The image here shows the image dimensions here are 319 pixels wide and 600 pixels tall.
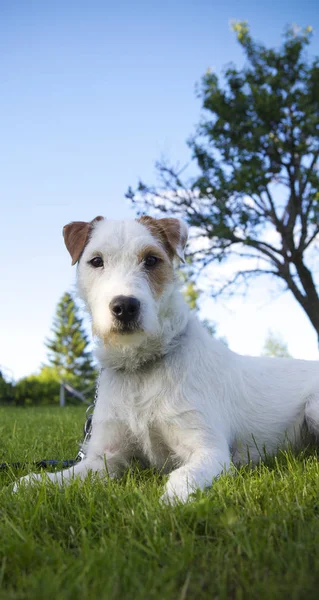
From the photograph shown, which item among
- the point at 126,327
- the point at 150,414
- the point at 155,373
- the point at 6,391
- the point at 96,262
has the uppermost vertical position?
the point at 6,391

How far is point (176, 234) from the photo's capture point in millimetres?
4102

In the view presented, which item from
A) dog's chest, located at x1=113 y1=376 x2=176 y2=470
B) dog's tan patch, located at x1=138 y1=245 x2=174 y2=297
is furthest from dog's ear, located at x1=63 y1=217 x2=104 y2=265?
dog's chest, located at x1=113 y1=376 x2=176 y2=470

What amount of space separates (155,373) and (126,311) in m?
0.65

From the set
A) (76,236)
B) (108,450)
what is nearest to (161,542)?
(108,450)

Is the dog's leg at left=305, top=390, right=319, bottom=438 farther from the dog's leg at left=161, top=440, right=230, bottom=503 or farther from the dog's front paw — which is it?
the dog's front paw

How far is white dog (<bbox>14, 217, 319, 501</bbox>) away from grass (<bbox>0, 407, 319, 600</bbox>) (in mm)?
423

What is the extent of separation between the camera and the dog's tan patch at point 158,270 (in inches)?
146

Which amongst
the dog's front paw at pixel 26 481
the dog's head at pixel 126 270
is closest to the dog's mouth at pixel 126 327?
the dog's head at pixel 126 270

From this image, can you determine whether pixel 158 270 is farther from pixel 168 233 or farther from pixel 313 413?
pixel 313 413

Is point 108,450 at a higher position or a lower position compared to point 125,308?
lower

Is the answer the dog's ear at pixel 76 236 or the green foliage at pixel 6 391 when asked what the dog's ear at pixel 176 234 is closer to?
the dog's ear at pixel 76 236

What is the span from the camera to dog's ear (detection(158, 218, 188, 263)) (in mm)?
4055

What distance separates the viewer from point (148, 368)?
3.78 meters

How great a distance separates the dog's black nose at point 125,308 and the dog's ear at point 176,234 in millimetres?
906
